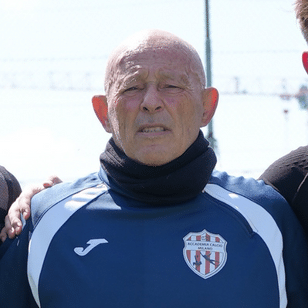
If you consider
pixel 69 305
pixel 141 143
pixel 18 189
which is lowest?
pixel 69 305

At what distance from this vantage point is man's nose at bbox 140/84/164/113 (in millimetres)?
2627

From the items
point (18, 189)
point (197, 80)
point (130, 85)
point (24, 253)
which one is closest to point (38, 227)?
point (24, 253)

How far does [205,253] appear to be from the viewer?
2537mm

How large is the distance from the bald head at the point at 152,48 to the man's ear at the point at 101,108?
0.14 meters

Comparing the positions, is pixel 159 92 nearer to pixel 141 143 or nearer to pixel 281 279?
pixel 141 143

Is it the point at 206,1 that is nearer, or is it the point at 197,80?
the point at 197,80

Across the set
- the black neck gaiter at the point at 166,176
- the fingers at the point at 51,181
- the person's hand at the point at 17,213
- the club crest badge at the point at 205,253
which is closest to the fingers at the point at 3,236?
the person's hand at the point at 17,213

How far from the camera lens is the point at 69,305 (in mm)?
2492

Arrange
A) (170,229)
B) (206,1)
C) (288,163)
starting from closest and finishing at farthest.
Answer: (170,229), (288,163), (206,1)

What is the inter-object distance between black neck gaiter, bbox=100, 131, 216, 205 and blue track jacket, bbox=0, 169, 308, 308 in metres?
0.05

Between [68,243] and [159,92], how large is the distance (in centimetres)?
84

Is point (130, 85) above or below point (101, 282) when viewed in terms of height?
above

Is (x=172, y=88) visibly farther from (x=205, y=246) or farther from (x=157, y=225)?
(x=205, y=246)

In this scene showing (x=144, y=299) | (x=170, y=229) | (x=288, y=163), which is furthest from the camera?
(x=288, y=163)
